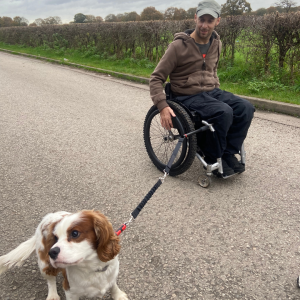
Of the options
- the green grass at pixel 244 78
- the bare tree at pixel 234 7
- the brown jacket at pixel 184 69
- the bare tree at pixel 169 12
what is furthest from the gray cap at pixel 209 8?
the bare tree at pixel 169 12

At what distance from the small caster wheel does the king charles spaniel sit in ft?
5.32

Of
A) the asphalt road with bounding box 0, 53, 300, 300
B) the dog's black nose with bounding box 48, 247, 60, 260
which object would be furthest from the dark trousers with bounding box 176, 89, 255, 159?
the dog's black nose with bounding box 48, 247, 60, 260

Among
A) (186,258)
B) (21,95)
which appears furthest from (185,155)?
(21,95)

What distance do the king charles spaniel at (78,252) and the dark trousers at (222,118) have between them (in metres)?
1.75

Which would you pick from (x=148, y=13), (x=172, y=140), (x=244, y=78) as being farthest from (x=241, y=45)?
(x=148, y=13)

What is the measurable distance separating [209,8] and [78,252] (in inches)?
111

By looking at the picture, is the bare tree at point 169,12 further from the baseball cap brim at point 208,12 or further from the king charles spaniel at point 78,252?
the king charles spaniel at point 78,252

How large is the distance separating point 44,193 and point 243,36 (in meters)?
6.59

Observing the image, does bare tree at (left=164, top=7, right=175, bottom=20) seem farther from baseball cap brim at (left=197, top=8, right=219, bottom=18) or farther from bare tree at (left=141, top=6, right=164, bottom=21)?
baseball cap brim at (left=197, top=8, right=219, bottom=18)

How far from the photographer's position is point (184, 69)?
131 inches

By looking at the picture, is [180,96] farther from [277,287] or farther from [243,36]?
[243,36]

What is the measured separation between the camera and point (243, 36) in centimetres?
748

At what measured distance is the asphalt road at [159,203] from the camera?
6.84 ft

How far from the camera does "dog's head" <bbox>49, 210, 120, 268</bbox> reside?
1.44m
